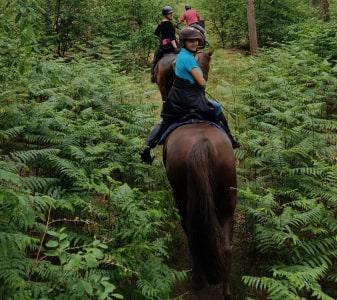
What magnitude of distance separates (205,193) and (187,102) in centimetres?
179

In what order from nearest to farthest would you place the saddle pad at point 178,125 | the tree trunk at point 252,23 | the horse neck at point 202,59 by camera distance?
the saddle pad at point 178,125, the horse neck at point 202,59, the tree trunk at point 252,23

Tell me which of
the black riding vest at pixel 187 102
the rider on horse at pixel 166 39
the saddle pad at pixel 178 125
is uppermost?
the rider on horse at pixel 166 39

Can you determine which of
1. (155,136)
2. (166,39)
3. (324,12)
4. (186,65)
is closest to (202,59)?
(166,39)

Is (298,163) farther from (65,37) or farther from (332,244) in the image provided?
(65,37)

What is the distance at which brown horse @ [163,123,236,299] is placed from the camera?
5254 millimetres

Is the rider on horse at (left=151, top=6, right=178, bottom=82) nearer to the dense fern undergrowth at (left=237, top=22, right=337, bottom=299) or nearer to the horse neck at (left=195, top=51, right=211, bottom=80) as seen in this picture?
the horse neck at (left=195, top=51, right=211, bottom=80)

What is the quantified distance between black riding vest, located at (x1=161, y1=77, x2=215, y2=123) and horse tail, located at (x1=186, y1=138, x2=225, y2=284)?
117cm

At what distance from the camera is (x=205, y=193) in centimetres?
525

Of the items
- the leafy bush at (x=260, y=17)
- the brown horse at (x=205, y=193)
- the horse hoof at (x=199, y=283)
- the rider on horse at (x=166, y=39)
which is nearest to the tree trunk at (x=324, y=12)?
the leafy bush at (x=260, y=17)

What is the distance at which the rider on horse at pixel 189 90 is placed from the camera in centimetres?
643

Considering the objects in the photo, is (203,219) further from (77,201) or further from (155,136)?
(155,136)

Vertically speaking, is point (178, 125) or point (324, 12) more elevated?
point (324, 12)

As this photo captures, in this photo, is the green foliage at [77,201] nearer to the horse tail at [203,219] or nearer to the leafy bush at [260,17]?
the horse tail at [203,219]

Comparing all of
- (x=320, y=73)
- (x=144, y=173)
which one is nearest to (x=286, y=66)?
(x=320, y=73)
